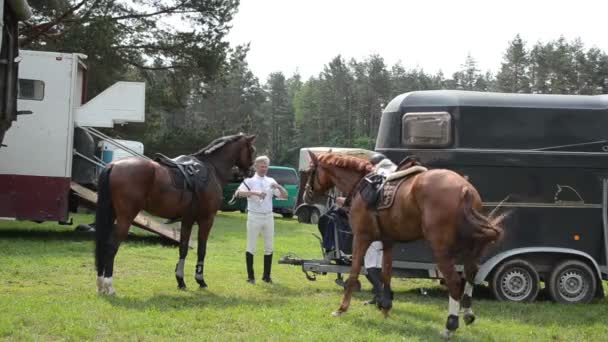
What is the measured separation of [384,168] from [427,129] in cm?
137

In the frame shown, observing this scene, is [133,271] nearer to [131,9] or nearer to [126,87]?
[126,87]

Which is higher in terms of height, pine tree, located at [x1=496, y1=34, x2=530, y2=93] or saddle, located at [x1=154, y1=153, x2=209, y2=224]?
pine tree, located at [x1=496, y1=34, x2=530, y2=93]

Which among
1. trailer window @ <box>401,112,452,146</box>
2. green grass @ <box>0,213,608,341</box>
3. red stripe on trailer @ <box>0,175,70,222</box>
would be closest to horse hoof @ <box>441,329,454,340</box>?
green grass @ <box>0,213,608,341</box>

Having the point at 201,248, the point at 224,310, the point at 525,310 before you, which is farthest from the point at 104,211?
the point at 525,310

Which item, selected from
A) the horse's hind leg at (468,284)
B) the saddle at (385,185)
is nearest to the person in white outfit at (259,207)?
the saddle at (385,185)

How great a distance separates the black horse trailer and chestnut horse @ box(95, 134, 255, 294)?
2.90 m

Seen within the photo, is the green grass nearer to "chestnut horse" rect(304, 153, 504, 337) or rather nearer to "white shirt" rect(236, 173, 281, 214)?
"chestnut horse" rect(304, 153, 504, 337)

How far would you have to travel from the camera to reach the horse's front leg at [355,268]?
760cm

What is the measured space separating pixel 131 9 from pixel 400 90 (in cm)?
5193

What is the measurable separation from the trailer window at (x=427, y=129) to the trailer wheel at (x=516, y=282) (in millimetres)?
1865

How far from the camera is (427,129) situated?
29.9 ft

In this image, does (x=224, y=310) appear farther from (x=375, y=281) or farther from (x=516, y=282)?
(x=516, y=282)

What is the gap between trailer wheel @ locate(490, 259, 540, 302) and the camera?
9.00m

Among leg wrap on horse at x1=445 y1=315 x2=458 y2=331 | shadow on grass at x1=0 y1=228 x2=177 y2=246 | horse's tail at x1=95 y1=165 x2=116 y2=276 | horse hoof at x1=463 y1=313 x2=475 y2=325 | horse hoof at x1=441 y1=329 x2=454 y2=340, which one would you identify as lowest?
shadow on grass at x1=0 y1=228 x2=177 y2=246
